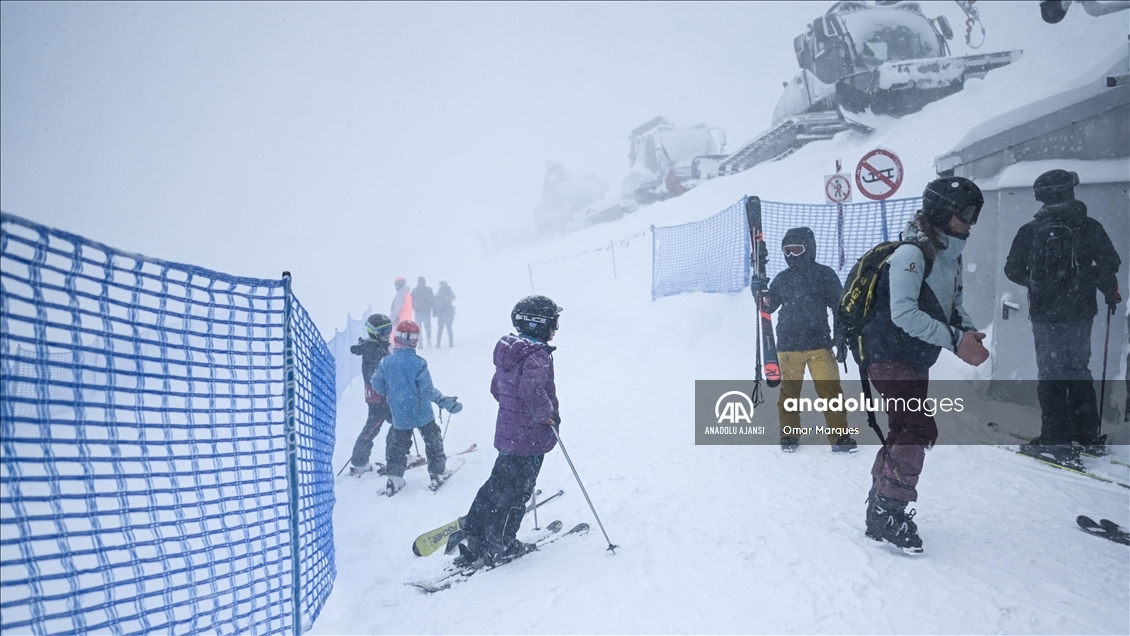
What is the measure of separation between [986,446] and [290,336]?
6.16m

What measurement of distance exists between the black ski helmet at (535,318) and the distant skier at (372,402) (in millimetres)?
2809

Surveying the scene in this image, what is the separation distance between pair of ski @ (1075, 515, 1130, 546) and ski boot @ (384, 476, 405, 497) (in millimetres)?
5539

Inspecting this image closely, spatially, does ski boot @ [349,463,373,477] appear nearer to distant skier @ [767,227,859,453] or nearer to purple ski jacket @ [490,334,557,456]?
purple ski jacket @ [490,334,557,456]

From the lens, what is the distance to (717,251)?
11.1 m

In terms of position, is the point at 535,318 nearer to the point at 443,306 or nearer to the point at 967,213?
the point at 967,213

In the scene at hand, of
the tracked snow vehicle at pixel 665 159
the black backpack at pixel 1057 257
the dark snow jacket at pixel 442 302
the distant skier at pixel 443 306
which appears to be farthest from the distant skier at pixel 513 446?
the tracked snow vehicle at pixel 665 159

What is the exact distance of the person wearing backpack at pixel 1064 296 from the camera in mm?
4367

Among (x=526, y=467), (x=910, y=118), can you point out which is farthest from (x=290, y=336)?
(x=910, y=118)

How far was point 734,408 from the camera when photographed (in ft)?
22.8

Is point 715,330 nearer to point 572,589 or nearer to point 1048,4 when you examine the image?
point 1048,4

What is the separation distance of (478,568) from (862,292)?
3174mm

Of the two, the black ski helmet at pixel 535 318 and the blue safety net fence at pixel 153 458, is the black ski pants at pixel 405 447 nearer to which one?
the blue safety net fence at pixel 153 458

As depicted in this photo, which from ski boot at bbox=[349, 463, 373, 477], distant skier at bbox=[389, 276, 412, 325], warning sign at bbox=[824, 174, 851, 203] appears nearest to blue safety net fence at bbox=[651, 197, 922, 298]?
warning sign at bbox=[824, 174, 851, 203]

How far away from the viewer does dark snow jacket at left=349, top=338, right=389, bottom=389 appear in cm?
610
